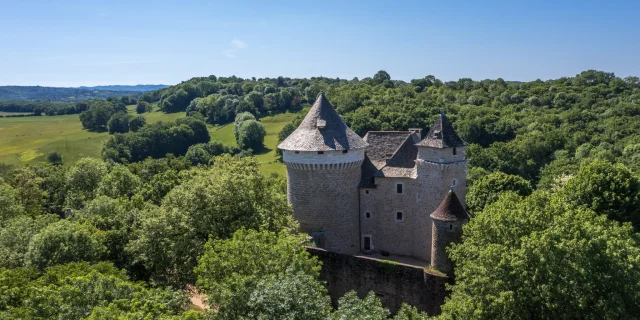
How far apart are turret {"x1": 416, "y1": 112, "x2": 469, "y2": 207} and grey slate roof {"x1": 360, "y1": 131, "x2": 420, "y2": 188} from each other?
1773 mm

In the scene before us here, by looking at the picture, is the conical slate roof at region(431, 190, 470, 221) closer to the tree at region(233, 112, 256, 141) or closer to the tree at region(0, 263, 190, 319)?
the tree at region(0, 263, 190, 319)

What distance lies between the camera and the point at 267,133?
10981cm

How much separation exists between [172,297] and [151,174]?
1618 inches

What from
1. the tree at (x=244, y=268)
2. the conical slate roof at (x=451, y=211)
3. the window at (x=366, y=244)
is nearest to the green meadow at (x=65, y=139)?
the window at (x=366, y=244)

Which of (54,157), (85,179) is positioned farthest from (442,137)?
(54,157)

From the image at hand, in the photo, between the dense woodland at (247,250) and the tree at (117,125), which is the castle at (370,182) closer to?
the dense woodland at (247,250)

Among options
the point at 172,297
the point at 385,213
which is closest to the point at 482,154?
the point at 385,213

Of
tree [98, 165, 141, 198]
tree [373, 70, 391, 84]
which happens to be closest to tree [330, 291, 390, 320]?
tree [98, 165, 141, 198]

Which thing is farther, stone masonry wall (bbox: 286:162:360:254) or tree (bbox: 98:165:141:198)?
tree (bbox: 98:165:141:198)

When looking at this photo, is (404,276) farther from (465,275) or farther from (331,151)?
(331,151)

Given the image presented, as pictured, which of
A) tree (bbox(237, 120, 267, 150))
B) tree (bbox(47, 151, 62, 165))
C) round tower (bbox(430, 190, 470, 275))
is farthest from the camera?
tree (bbox(237, 120, 267, 150))

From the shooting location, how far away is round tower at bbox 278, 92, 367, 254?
114ft

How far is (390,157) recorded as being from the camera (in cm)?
3822

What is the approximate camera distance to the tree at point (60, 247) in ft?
94.2
